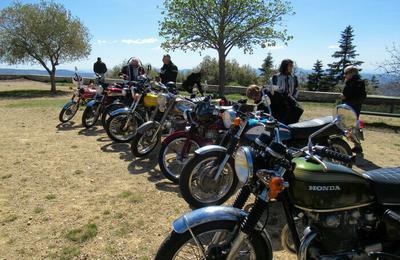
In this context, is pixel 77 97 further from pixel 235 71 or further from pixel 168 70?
pixel 235 71

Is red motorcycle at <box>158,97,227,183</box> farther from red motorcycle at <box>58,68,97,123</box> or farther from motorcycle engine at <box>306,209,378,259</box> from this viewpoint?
red motorcycle at <box>58,68,97,123</box>

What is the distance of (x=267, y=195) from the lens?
87.2 inches

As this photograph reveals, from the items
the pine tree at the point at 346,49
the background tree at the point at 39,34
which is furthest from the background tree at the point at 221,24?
the pine tree at the point at 346,49

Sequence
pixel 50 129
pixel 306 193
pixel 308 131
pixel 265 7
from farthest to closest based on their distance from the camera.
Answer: pixel 265 7 < pixel 50 129 < pixel 308 131 < pixel 306 193

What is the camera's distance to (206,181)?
13.4 feet

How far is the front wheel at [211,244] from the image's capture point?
2297 mm

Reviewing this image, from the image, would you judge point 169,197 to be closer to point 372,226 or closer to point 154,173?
point 154,173

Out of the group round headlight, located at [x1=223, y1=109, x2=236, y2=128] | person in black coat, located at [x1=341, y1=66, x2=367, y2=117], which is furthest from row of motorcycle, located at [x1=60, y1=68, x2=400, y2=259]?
person in black coat, located at [x1=341, y1=66, x2=367, y2=117]

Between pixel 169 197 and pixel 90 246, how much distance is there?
1397 millimetres

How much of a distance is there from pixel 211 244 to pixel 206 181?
1.72 m

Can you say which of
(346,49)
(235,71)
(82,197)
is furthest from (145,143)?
(346,49)

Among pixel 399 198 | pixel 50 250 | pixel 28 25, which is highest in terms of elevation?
pixel 28 25

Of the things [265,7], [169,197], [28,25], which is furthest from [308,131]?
[28,25]

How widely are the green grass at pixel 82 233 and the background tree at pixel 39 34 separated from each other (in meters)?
17.6
